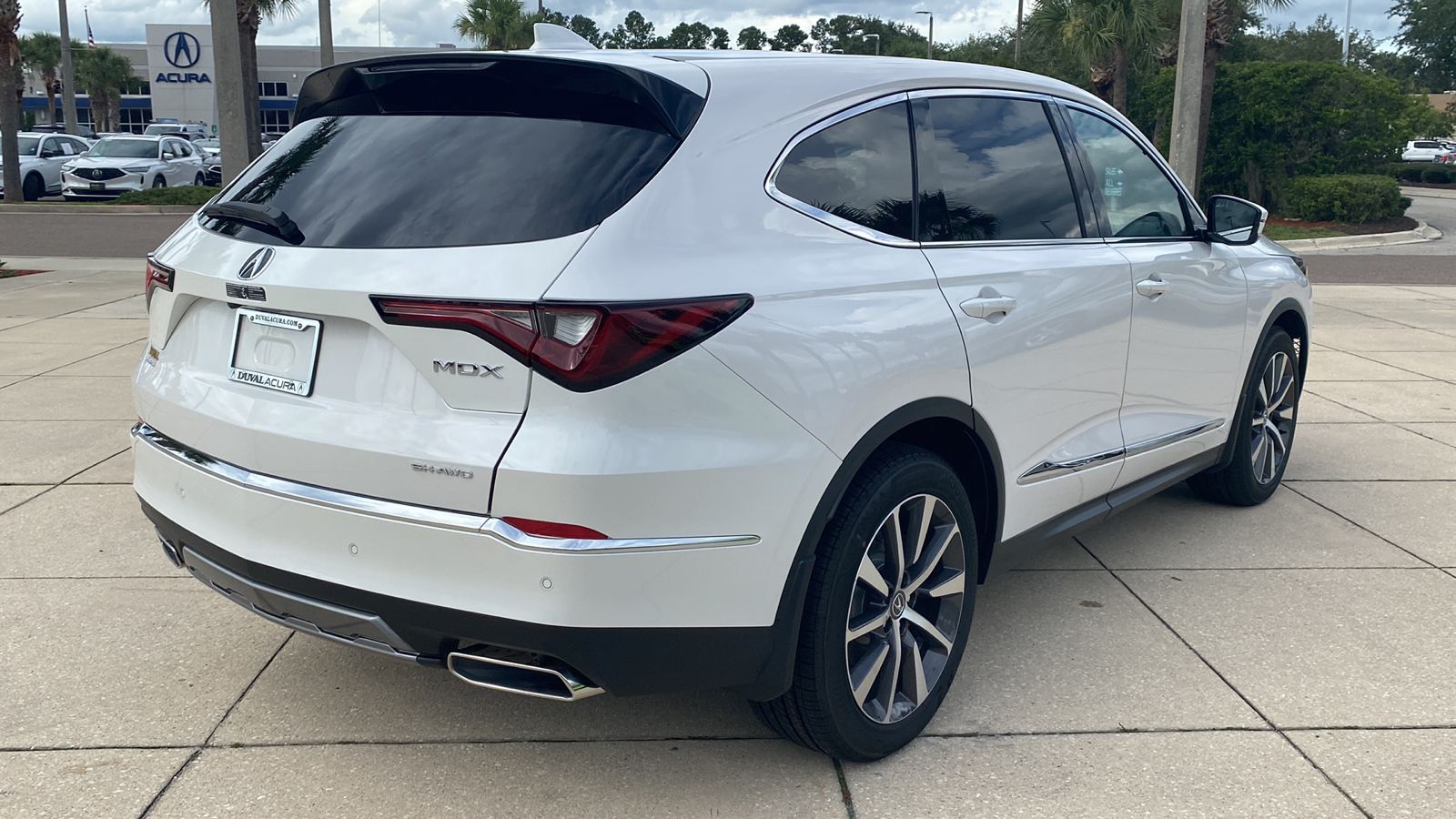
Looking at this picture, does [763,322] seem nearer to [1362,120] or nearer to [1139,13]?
[1362,120]

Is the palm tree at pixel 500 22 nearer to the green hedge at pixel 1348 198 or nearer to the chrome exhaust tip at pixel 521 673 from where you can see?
the green hedge at pixel 1348 198

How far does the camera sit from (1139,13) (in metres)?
29.4

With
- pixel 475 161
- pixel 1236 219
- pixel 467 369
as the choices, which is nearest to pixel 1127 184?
pixel 1236 219

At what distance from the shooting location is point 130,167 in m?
28.8

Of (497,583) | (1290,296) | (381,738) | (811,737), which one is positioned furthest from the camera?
(1290,296)

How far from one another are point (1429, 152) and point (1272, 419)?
63072 millimetres

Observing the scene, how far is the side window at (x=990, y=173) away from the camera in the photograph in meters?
3.34

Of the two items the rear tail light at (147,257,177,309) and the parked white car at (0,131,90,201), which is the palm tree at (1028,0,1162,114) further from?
the rear tail light at (147,257,177,309)

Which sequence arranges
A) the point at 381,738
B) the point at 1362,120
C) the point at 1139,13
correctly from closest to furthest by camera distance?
the point at 381,738
the point at 1362,120
the point at 1139,13

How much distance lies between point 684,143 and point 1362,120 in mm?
25480

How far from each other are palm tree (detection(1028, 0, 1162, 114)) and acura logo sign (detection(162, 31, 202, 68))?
169 feet

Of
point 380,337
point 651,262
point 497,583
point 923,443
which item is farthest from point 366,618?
point 923,443

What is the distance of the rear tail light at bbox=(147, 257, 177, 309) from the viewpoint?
124 inches

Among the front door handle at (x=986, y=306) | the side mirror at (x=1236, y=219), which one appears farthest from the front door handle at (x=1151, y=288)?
the front door handle at (x=986, y=306)
